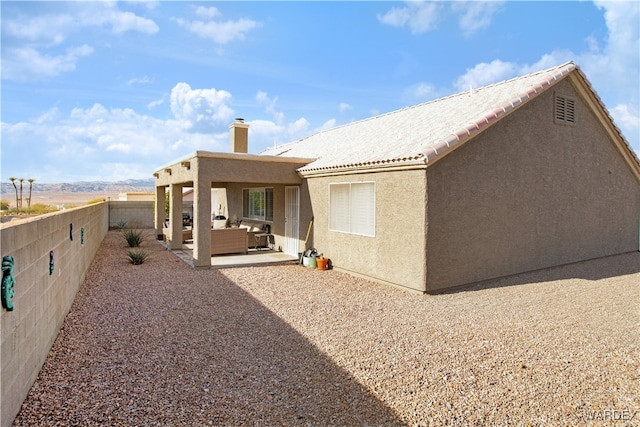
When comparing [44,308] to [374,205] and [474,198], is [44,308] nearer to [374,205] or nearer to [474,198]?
[374,205]

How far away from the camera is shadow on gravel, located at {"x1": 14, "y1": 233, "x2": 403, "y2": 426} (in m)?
4.27

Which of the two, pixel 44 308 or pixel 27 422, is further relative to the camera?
pixel 44 308

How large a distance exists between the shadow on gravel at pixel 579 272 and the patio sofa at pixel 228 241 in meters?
Answer: 8.68

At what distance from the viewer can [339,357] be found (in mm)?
5906

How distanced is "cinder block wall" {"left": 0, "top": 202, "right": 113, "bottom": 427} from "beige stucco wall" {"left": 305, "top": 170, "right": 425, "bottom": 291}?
7.20 m

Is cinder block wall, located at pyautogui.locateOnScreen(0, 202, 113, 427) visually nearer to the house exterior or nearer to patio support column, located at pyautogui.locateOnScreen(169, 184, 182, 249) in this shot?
the house exterior

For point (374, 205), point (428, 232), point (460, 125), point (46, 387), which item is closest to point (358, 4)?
point (460, 125)

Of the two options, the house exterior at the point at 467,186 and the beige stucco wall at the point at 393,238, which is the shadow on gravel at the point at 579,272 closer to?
the house exterior at the point at 467,186

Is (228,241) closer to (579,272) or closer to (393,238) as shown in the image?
(393,238)

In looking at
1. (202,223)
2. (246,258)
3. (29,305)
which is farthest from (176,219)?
(29,305)

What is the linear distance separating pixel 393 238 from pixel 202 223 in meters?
5.95

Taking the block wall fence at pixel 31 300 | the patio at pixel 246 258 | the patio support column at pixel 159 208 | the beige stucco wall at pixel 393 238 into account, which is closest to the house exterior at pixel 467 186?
the beige stucco wall at pixel 393 238

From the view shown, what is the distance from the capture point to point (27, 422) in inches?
158

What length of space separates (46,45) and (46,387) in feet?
34.5
